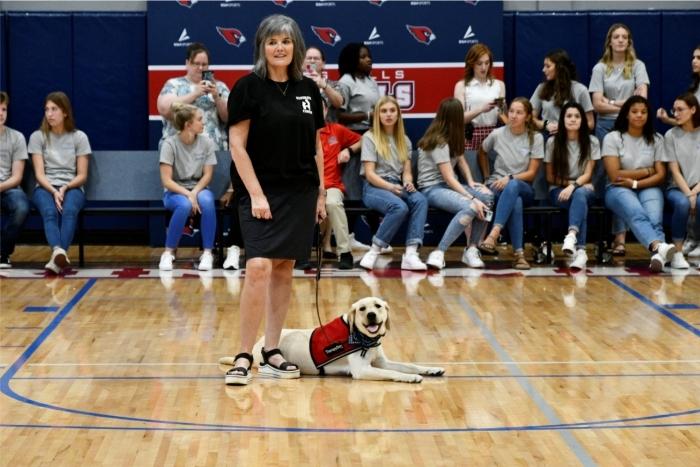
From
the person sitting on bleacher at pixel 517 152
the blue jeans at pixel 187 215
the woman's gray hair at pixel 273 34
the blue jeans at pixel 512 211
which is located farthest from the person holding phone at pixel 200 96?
the woman's gray hair at pixel 273 34

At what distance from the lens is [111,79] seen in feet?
39.5

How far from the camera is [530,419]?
5.50 m

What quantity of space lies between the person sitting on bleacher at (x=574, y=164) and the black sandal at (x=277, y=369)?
437cm

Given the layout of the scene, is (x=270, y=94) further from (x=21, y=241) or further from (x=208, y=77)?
(x=21, y=241)

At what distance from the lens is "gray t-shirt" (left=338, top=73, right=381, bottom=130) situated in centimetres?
1067

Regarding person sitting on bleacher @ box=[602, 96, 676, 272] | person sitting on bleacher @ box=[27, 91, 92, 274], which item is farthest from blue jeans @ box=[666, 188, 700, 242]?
person sitting on bleacher @ box=[27, 91, 92, 274]

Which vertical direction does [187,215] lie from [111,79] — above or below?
below

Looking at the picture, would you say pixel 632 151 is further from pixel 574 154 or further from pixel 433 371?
pixel 433 371

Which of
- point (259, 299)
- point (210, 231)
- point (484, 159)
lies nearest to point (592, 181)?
point (484, 159)

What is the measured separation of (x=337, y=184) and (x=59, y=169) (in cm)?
226

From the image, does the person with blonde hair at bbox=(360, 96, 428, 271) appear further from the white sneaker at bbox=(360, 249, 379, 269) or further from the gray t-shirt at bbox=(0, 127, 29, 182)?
the gray t-shirt at bbox=(0, 127, 29, 182)

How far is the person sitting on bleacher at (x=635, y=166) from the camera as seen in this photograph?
10.1 meters

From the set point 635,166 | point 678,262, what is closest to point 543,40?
point 635,166

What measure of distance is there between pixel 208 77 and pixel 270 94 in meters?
4.55
